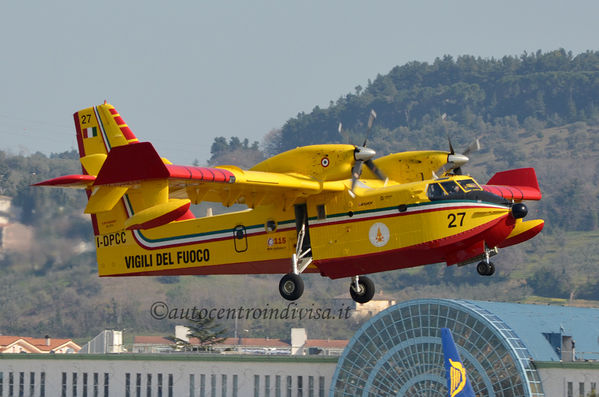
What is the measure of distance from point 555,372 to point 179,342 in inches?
1385

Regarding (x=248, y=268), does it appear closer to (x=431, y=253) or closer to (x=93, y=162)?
(x=431, y=253)

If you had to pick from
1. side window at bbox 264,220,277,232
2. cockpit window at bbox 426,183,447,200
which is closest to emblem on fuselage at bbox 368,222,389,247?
cockpit window at bbox 426,183,447,200

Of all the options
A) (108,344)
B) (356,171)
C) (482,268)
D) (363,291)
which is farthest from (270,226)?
(108,344)

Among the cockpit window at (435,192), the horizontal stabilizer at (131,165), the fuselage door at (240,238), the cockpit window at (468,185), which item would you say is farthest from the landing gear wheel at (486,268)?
the horizontal stabilizer at (131,165)

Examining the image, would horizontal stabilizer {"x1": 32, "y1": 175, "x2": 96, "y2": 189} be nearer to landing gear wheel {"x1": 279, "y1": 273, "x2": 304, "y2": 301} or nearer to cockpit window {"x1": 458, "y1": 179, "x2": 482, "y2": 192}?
landing gear wheel {"x1": 279, "y1": 273, "x2": 304, "y2": 301}

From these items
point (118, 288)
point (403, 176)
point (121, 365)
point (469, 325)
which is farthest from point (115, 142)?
point (118, 288)

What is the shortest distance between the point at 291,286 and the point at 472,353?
3447 cm

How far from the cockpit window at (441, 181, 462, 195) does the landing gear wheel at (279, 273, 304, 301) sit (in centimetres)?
532

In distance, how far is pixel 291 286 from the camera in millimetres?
32750

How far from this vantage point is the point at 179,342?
87688mm

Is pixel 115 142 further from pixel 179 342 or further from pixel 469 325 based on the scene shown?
pixel 179 342

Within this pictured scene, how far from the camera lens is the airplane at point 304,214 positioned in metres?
30.6

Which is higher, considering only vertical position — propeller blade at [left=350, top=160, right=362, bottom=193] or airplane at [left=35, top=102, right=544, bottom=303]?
propeller blade at [left=350, top=160, right=362, bottom=193]

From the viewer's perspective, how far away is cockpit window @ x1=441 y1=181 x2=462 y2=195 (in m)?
31.4
